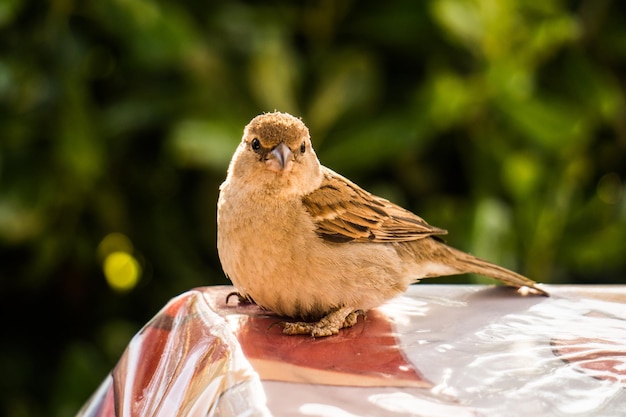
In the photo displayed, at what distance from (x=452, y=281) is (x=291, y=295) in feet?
5.53

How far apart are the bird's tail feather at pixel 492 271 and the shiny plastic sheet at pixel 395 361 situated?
0.31 feet

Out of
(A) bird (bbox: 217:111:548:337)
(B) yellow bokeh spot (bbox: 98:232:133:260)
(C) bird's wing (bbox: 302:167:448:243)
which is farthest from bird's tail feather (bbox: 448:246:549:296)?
(B) yellow bokeh spot (bbox: 98:232:133:260)

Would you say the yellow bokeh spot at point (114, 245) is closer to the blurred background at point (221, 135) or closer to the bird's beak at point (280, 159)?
the blurred background at point (221, 135)

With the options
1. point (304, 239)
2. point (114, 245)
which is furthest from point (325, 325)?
point (114, 245)

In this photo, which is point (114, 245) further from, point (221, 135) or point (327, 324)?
point (327, 324)

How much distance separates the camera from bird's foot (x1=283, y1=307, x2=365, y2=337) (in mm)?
1977

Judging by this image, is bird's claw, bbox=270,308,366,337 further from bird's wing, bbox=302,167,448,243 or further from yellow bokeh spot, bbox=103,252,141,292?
yellow bokeh spot, bbox=103,252,141,292

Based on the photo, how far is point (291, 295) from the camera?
2115mm

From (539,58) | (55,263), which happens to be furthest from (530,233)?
(55,263)

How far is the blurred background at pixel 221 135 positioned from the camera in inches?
139

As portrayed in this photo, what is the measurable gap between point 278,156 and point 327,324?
49 centimetres

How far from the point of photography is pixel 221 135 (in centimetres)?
347

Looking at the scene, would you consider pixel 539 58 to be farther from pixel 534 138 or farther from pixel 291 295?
pixel 291 295

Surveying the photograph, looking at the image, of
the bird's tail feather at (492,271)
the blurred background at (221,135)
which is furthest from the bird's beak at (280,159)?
the blurred background at (221,135)
